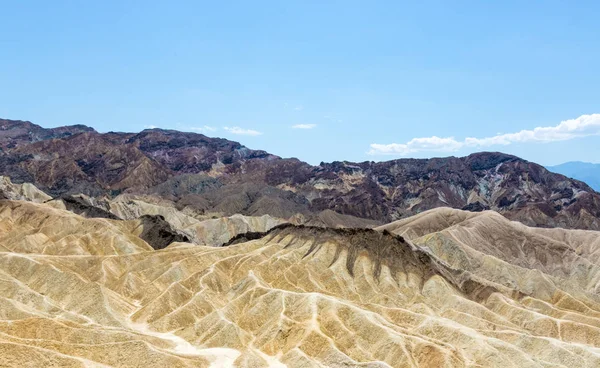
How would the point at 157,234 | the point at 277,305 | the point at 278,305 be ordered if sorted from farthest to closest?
Result: the point at 157,234 < the point at 277,305 < the point at 278,305

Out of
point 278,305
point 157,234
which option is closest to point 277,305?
point 278,305

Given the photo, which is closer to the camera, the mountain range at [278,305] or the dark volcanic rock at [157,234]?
the mountain range at [278,305]

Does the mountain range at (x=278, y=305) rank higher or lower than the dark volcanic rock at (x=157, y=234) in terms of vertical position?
lower

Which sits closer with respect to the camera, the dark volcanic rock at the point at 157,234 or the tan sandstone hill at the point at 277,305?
the tan sandstone hill at the point at 277,305

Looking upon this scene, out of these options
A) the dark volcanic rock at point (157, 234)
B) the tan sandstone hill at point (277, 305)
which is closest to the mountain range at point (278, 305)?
the tan sandstone hill at point (277, 305)

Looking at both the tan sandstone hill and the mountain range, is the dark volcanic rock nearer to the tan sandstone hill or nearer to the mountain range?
the mountain range

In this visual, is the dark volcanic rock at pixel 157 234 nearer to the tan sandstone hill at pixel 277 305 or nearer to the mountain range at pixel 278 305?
the mountain range at pixel 278 305

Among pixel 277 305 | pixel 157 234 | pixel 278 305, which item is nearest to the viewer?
pixel 278 305

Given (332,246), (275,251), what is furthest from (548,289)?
(275,251)

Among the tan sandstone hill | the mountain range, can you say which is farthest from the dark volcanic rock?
the tan sandstone hill

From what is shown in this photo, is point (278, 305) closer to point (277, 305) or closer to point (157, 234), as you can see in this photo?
point (277, 305)
